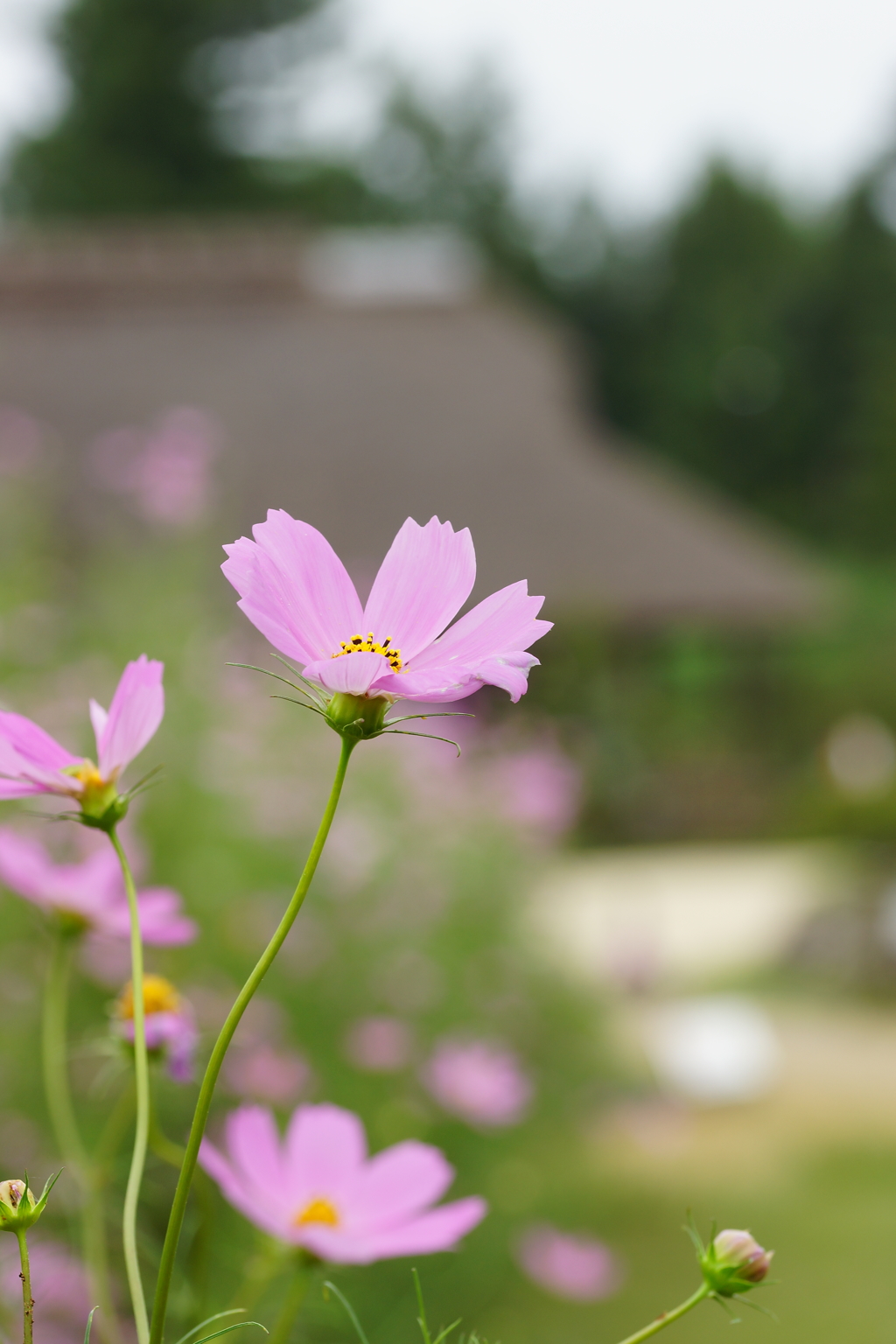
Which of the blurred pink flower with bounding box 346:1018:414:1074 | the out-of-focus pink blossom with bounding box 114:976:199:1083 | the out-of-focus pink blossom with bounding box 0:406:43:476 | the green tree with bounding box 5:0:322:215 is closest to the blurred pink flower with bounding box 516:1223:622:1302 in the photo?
the blurred pink flower with bounding box 346:1018:414:1074

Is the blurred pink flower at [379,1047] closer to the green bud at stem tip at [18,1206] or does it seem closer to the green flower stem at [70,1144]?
the green flower stem at [70,1144]

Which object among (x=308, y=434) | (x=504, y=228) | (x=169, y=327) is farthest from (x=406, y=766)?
(x=504, y=228)

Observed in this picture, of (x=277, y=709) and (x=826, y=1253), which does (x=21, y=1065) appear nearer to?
(x=277, y=709)

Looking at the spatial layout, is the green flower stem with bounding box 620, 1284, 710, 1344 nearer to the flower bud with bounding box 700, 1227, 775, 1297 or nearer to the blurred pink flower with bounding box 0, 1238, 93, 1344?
the flower bud with bounding box 700, 1227, 775, 1297

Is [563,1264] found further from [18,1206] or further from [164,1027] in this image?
[18,1206]

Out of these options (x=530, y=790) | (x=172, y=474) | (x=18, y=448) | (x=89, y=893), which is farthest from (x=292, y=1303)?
(x=18, y=448)

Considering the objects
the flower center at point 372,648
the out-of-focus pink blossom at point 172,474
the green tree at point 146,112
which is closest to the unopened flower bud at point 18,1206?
the flower center at point 372,648
